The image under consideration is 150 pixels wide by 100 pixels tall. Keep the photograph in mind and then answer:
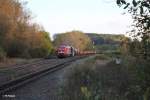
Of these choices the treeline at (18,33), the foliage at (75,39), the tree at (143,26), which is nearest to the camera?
the tree at (143,26)

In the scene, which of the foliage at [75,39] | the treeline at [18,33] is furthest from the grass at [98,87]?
the foliage at [75,39]

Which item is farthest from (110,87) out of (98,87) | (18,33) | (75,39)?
(75,39)

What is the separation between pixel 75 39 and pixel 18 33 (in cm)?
8262

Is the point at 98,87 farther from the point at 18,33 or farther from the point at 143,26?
the point at 18,33

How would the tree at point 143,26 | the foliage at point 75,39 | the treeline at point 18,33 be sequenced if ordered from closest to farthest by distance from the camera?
the tree at point 143,26
the treeline at point 18,33
the foliage at point 75,39

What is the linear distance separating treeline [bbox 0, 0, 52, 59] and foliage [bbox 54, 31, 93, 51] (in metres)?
62.0

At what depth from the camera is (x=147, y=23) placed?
35.9 feet

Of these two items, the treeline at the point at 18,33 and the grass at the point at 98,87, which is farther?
the treeline at the point at 18,33

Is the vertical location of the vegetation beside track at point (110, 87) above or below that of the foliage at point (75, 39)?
below

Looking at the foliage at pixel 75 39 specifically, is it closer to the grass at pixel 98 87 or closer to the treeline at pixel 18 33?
the treeline at pixel 18 33

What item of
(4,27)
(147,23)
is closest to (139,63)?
(147,23)

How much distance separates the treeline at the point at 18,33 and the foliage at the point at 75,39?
203 ft

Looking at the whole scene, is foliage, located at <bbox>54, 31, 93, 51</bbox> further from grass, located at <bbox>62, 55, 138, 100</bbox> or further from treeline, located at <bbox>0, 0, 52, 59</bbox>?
grass, located at <bbox>62, 55, 138, 100</bbox>

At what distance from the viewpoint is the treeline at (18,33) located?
58750 millimetres
